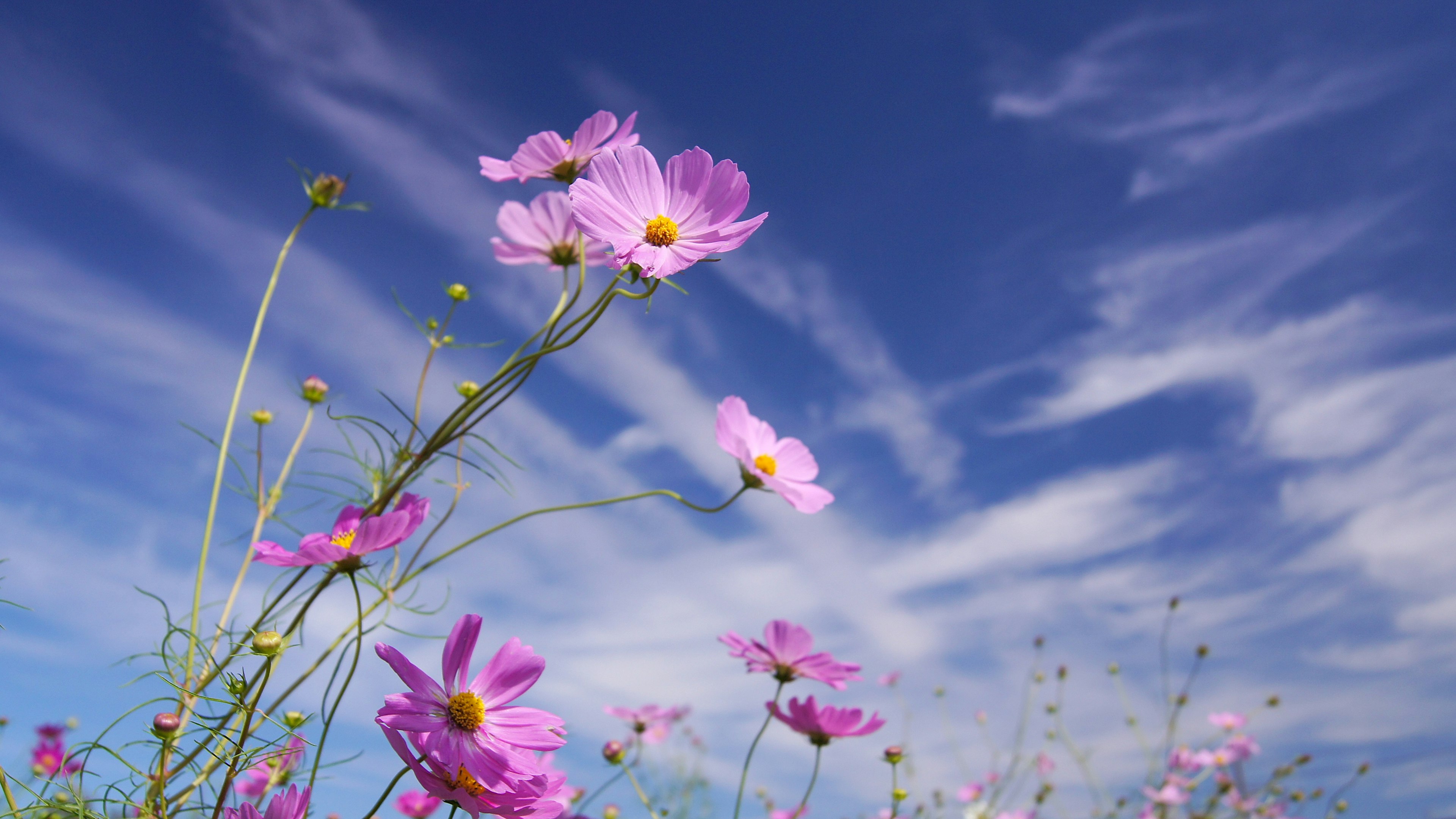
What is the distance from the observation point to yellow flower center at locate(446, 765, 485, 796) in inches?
23.8

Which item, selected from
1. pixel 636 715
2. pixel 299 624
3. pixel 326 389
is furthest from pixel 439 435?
→ pixel 636 715

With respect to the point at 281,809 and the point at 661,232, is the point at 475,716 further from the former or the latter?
the point at 661,232

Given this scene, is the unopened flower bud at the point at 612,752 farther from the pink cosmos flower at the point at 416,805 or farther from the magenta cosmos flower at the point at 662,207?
the magenta cosmos flower at the point at 662,207

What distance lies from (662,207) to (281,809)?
583 millimetres

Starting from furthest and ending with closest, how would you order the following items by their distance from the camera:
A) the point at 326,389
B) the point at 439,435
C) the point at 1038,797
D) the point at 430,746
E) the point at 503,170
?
the point at 1038,797 → the point at 326,389 → the point at 503,170 → the point at 439,435 → the point at 430,746

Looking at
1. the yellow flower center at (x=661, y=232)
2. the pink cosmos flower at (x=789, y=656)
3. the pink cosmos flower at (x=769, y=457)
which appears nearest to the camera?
the yellow flower center at (x=661, y=232)

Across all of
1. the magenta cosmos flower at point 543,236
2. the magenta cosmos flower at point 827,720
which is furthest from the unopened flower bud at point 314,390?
the magenta cosmos flower at point 827,720

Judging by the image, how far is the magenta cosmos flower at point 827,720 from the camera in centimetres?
102

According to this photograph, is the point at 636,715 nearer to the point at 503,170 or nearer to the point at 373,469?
the point at 373,469

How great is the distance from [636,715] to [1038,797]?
1.46m

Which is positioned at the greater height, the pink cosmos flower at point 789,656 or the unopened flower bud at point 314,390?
the unopened flower bud at point 314,390

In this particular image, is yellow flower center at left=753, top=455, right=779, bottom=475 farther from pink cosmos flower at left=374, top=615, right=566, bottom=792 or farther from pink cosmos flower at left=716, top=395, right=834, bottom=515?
pink cosmos flower at left=374, top=615, right=566, bottom=792

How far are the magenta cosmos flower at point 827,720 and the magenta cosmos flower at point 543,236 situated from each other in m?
0.59

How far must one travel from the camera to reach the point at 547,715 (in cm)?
66
